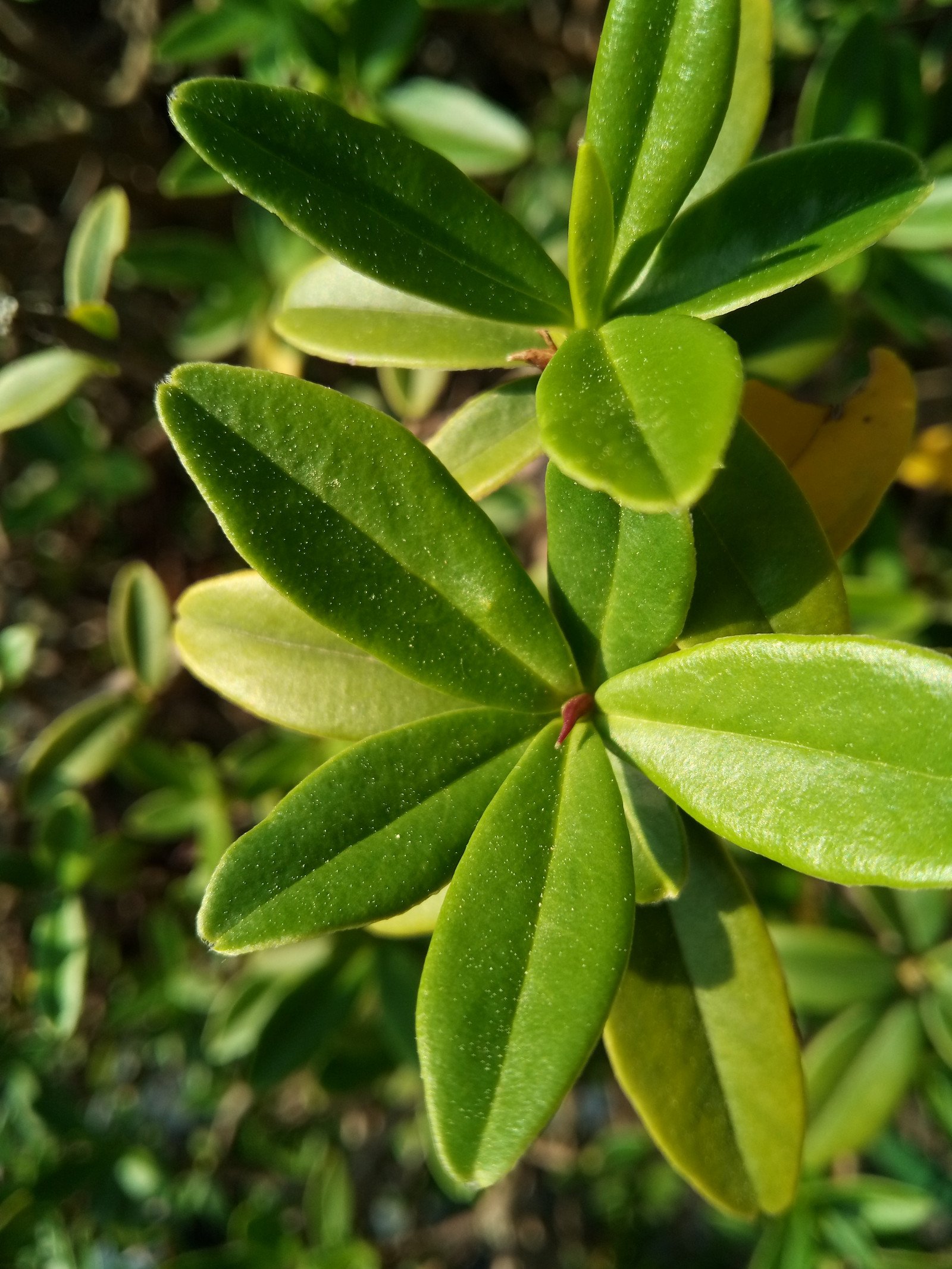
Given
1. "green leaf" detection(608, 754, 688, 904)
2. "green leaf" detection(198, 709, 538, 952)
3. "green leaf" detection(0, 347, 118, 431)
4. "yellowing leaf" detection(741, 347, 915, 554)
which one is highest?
"yellowing leaf" detection(741, 347, 915, 554)

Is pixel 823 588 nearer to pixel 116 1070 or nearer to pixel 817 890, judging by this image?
pixel 817 890

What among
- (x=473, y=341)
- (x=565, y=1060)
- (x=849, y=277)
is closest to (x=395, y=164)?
(x=473, y=341)

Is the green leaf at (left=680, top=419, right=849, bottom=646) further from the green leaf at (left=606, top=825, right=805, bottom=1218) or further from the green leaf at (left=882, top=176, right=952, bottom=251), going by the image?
the green leaf at (left=882, top=176, right=952, bottom=251)

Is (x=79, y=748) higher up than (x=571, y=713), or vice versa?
(x=571, y=713)

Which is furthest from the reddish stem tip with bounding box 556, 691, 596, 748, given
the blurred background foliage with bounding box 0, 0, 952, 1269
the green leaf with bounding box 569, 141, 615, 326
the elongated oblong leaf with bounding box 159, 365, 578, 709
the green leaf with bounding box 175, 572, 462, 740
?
the blurred background foliage with bounding box 0, 0, 952, 1269

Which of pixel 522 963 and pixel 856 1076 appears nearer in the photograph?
pixel 522 963

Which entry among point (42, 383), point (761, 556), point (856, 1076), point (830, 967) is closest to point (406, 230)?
point (761, 556)

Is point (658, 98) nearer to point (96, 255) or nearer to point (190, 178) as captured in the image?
point (96, 255)
